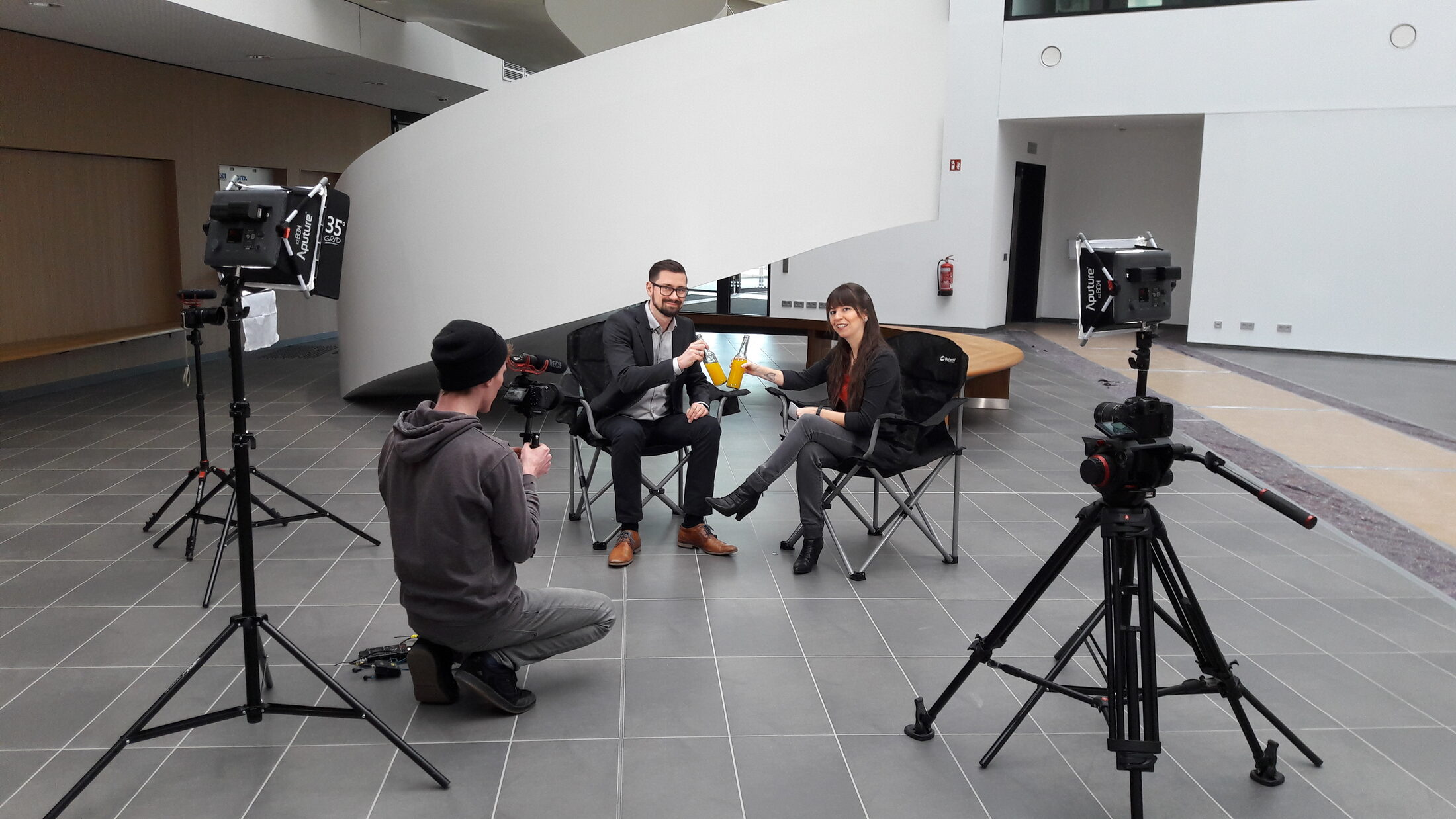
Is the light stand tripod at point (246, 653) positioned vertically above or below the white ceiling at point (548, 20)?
below

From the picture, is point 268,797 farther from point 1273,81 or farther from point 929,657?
point 1273,81

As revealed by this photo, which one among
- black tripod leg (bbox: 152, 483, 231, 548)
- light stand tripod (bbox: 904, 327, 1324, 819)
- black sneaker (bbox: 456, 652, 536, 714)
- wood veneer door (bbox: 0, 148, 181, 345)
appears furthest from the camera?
wood veneer door (bbox: 0, 148, 181, 345)

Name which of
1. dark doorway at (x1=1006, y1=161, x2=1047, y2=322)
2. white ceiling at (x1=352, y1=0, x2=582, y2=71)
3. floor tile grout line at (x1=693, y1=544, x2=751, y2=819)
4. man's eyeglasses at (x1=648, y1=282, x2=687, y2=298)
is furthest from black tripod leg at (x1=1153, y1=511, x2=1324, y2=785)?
dark doorway at (x1=1006, y1=161, x2=1047, y2=322)

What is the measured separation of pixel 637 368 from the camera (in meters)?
4.34

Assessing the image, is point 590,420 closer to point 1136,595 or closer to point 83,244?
point 1136,595

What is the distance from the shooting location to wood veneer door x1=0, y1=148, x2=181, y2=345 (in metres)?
7.74

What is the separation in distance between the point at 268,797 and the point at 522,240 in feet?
14.1

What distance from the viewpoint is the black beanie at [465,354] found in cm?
254

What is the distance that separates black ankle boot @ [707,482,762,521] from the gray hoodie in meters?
1.41

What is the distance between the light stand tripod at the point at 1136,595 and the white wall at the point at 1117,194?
37.6 ft

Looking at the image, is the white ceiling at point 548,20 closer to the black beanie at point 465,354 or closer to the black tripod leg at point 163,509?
the black tripod leg at point 163,509

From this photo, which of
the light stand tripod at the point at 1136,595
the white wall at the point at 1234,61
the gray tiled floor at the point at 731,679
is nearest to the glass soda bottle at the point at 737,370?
the gray tiled floor at the point at 731,679

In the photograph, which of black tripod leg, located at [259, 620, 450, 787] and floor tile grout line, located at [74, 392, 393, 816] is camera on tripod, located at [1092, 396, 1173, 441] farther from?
floor tile grout line, located at [74, 392, 393, 816]

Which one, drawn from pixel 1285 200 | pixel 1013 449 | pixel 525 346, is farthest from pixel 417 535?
pixel 1285 200
